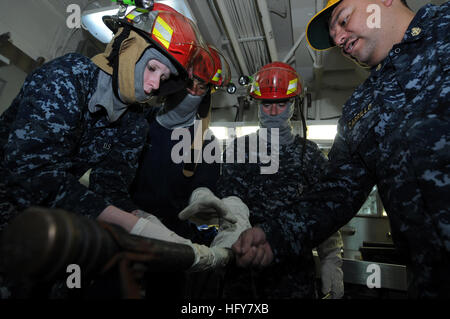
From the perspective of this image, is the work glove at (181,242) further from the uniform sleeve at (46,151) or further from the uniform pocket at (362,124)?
the uniform pocket at (362,124)

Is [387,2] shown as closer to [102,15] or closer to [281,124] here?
[281,124]

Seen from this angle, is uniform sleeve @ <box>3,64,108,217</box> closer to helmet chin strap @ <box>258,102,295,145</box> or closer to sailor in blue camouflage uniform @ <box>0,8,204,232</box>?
sailor in blue camouflage uniform @ <box>0,8,204,232</box>

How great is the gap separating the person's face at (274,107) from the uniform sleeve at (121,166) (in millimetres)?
1484

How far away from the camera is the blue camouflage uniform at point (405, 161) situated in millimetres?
888

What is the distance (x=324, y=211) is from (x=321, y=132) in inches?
110

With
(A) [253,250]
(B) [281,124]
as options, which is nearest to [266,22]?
(B) [281,124]

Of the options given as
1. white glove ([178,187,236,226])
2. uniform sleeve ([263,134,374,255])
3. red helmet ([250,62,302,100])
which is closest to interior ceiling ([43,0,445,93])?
red helmet ([250,62,302,100])

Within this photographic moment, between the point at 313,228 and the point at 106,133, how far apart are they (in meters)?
1.44

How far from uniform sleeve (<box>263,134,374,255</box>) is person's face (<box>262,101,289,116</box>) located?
1.42 m

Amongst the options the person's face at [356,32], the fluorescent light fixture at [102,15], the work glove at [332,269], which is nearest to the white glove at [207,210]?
the work glove at [332,269]

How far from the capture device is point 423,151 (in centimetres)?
94

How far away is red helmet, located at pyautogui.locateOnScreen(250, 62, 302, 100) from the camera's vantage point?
282cm
